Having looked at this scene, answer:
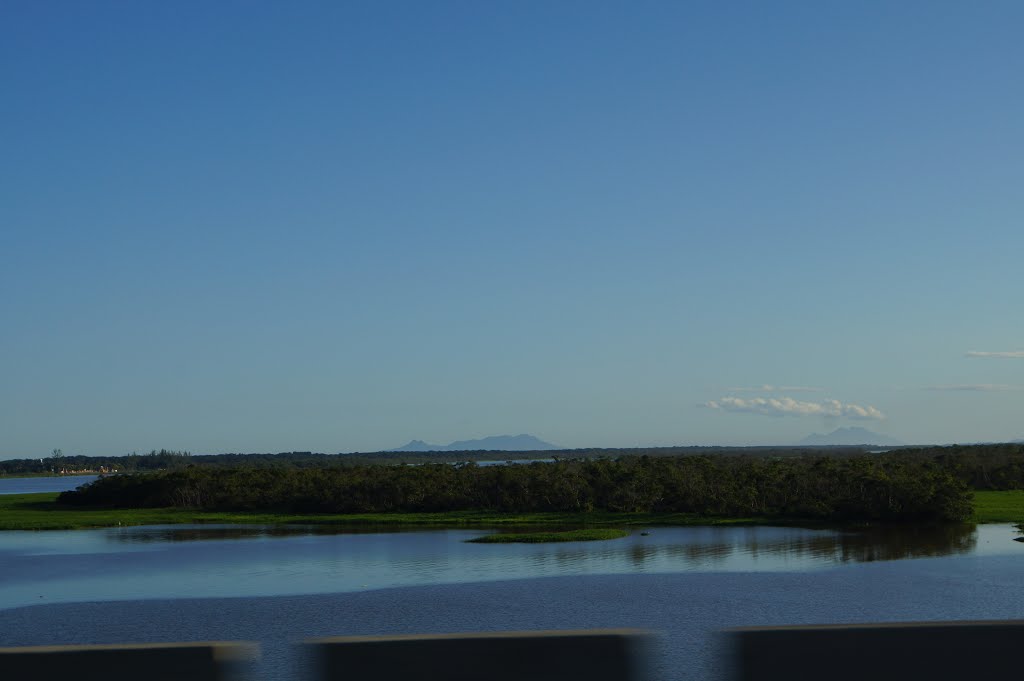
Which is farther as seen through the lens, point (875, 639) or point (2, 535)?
point (2, 535)

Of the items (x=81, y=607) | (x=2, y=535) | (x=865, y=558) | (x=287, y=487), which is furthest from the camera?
(x=287, y=487)

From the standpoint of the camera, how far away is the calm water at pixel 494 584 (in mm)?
26719

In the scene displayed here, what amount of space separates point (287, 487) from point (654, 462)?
26.7m

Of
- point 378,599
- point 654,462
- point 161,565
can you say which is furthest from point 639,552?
point 654,462

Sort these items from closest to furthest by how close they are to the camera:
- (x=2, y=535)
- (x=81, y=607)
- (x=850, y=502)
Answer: (x=81, y=607)
(x=850, y=502)
(x=2, y=535)

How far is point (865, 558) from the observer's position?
39188mm

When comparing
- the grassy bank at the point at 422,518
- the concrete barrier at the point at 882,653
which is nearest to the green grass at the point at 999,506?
the grassy bank at the point at 422,518

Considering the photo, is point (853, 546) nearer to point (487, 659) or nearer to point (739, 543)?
point (739, 543)

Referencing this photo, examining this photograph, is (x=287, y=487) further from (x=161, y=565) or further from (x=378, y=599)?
(x=378, y=599)

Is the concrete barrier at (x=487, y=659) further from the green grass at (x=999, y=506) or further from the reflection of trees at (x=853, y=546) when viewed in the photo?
the green grass at (x=999, y=506)

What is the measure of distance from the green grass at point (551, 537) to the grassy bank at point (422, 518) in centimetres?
489

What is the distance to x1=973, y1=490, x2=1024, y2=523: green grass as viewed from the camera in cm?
5344

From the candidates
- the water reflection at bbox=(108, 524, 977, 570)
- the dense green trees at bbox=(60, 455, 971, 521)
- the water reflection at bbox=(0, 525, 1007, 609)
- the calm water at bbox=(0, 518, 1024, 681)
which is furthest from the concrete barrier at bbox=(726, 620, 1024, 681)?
the dense green trees at bbox=(60, 455, 971, 521)

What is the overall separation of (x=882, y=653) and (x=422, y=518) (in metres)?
60.1
